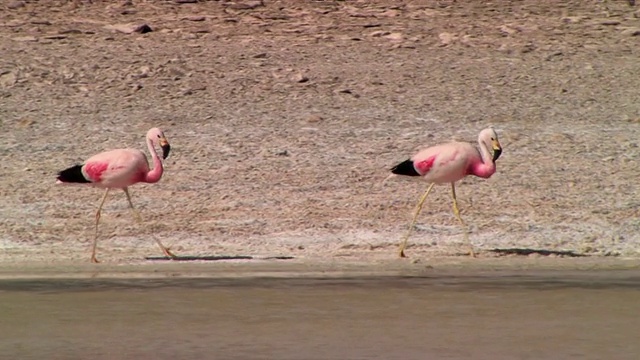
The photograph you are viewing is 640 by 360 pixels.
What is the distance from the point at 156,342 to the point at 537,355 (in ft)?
6.52

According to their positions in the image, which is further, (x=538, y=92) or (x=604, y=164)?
(x=538, y=92)

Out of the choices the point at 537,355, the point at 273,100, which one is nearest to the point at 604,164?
the point at 273,100

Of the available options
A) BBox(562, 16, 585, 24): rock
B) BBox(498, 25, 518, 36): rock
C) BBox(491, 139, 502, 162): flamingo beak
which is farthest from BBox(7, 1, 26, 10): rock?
BBox(491, 139, 502, 162): flamingo beak

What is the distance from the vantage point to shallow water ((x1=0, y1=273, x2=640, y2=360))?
7840 millimetres

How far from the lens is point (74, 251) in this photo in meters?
10.8

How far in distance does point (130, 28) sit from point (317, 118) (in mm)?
3553

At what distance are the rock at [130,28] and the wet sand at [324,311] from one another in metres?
6.94

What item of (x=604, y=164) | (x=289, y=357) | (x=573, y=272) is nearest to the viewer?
(x=289, y=357)

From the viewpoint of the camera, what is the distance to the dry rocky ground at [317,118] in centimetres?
1131

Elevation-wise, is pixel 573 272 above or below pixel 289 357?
below

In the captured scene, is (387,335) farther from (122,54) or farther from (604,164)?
(122,54)

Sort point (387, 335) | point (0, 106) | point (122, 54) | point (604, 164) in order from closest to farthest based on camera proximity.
→ point (387, 335), point (604, 164), point (0, 106), point (122, 54)

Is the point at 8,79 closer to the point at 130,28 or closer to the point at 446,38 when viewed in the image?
the point at 130,28

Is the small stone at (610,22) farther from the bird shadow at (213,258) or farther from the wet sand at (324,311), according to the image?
the bird shadow at (213,258)
